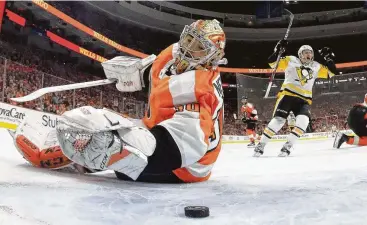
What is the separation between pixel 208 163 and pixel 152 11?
1414 cm

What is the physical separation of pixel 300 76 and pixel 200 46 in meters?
2.83

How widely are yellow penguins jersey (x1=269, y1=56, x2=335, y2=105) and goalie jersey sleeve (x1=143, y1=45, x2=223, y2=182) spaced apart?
8.75 ft

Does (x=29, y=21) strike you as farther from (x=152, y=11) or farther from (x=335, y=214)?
(x=335, y=214)

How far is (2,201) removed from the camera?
131 centimetres

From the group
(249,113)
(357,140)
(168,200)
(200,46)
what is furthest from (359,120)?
(168,200)

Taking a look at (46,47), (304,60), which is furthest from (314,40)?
(304,60)

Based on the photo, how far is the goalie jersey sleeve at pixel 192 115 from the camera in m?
1.91

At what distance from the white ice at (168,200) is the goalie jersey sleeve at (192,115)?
0.13m

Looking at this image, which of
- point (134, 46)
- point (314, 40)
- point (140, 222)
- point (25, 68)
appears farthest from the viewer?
point (314, 40)

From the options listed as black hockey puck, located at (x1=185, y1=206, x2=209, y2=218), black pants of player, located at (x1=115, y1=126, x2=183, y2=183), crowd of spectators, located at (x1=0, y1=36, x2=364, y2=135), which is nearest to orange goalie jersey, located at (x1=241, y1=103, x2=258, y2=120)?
crowd of spectators, located at (x1=0, y1=36, x2=364, y2=135)

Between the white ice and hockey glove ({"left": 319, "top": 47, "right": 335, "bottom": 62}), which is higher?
hockey glove ({"left": 319, "top": 47, "right": 335, "bottom": 62})

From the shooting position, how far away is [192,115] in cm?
193

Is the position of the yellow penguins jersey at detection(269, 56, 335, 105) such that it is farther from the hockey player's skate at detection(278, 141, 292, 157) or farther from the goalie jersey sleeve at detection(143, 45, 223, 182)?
the goalie jersey sleeve at detection(143, 45, 223, 182)

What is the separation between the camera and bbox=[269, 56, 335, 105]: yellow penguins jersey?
4.63 metres
